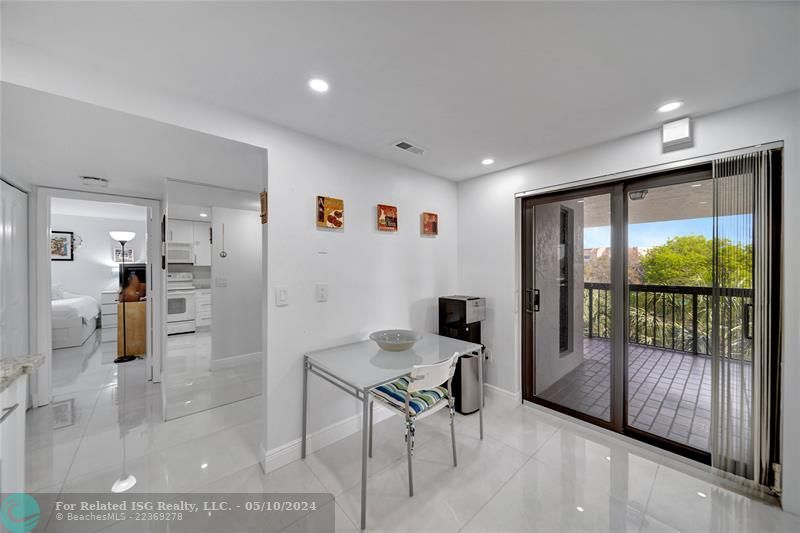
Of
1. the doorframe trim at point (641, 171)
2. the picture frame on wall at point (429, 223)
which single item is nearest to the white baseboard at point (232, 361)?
the picture frame on wall at point (429, 223)

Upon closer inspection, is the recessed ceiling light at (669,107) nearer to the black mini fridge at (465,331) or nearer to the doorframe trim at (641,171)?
the doorframe trim at (641,171)

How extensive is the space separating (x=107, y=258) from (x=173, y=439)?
5.76 m

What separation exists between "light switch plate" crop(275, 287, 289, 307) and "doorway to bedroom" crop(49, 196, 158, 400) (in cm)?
231

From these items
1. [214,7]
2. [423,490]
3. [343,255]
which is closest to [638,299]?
[423,490]

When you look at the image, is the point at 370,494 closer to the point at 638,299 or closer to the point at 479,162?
the point at 638,299

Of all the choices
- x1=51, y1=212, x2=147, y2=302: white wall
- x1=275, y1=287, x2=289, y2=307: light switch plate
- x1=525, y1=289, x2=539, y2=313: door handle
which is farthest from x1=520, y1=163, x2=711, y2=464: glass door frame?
x1=51, y1=212, x2=147, y2=302: white wall

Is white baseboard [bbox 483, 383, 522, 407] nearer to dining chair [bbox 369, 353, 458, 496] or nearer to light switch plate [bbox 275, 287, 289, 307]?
dining chair [bbox 369, 353, 458, 496]

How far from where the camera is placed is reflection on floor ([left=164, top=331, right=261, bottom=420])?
2.73 metres

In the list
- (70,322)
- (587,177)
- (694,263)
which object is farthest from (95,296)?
(694,263)

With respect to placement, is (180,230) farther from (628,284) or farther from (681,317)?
(681,317)

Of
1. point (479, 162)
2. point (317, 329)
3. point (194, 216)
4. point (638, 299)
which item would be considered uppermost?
point (479, 162)

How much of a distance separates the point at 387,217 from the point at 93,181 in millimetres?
2657

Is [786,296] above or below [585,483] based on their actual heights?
above

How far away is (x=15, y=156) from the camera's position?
82.7 inches
